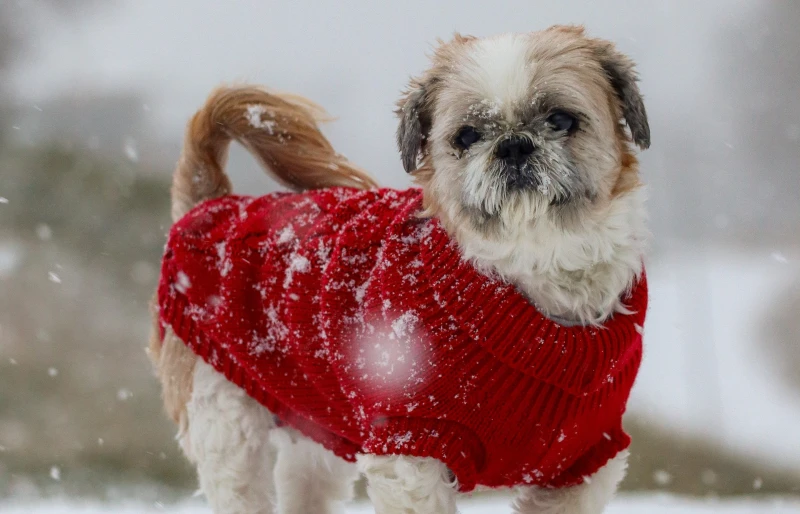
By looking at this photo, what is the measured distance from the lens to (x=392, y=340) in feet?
8.02

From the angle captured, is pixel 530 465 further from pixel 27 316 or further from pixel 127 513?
pixel 27 316

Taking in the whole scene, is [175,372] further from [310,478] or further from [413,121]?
[413,121]

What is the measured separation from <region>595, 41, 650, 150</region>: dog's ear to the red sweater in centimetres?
52

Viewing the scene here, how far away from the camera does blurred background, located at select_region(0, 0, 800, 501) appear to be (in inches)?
293

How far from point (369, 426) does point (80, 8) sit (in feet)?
27.5

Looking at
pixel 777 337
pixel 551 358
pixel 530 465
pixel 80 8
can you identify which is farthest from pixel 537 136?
pixel 80 8

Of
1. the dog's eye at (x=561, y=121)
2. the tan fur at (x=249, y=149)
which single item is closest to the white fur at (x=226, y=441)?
the tan fur at (x=249, y=149)

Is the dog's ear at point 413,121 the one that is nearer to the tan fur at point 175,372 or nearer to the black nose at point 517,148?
the black nose at point 517,148

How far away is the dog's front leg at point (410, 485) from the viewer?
7.88ft

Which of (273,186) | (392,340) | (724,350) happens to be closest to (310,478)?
(392,340)

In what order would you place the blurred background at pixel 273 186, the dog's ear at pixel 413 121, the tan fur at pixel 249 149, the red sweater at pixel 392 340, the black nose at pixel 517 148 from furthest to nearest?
the blurred background at pixel 273 186, the tan fur at pixel 249 149, the dog's ear at pixel 413 121, the red sweater at pixel 392 340, the black nose at pixel 517 148

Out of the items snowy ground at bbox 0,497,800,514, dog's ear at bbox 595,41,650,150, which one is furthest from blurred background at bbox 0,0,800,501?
dog's ear at bbox 595,41,650,150

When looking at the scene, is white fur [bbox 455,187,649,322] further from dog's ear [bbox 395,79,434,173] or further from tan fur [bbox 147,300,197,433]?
tan fur [bbox 147,300,197,433]

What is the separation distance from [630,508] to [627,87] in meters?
2.80
